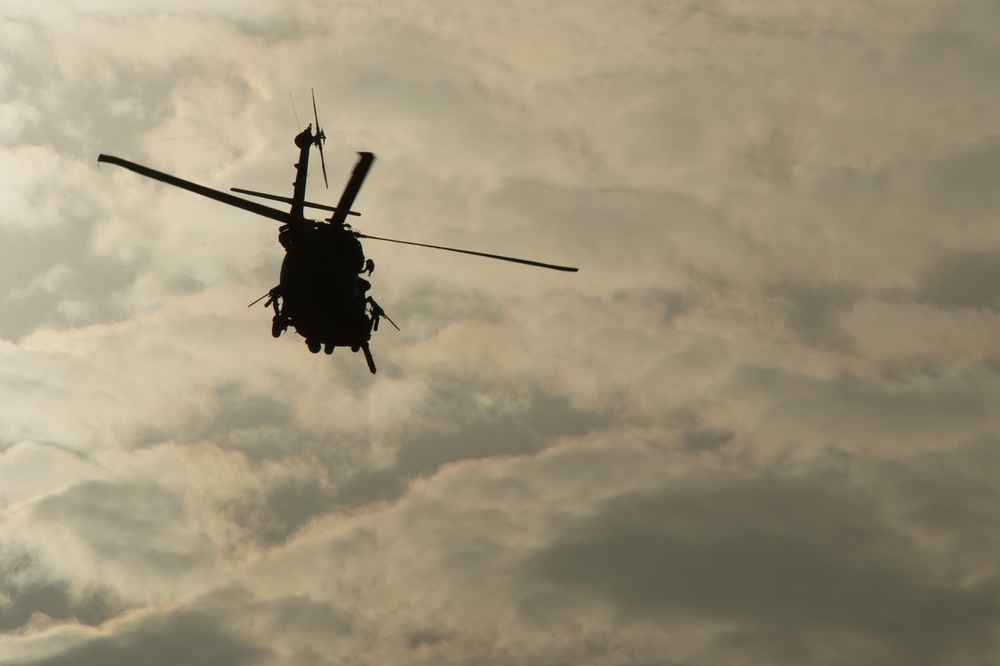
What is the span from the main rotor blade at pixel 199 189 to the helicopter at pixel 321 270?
451 millimetres

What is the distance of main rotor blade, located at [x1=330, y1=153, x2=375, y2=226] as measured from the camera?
183 feet

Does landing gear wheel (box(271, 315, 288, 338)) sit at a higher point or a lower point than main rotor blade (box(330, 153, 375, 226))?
lower

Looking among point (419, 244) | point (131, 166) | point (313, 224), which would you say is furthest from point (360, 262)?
point (131, 166)

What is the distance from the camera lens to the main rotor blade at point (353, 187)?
183 ft

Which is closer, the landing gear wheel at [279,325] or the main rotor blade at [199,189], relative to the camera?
the main rotor blade at [199,189]

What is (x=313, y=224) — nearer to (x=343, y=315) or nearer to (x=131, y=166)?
(x=343, y=315)

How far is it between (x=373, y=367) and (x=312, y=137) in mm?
Result: 10474

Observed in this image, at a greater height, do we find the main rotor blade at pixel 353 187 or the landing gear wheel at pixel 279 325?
the main rotor blade at pixel 353 187

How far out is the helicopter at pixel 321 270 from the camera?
5431cm

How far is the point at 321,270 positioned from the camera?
179 feet

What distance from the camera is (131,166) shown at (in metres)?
46.6

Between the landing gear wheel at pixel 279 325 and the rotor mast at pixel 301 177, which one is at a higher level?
the rotor mast at pixel 301 177

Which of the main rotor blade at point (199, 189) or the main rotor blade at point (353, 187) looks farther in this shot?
the main rotor blade at point (353, 187)

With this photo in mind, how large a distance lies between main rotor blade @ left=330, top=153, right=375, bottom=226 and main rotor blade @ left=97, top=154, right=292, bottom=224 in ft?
12.7
